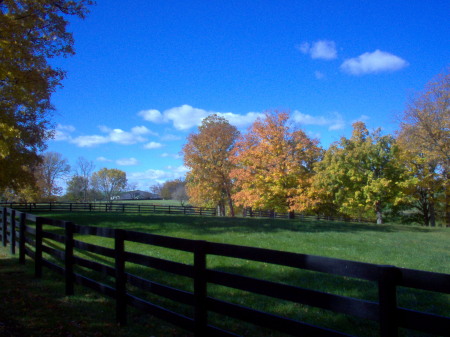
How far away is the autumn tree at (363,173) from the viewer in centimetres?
3572

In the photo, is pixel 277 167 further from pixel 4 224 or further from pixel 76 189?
pixel 76 189

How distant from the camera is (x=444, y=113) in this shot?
2830 centimetres

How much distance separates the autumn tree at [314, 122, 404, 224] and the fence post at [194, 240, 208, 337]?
104 ft

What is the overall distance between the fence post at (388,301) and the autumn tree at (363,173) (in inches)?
1294

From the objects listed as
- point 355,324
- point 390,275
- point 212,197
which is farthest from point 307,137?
point 390,275

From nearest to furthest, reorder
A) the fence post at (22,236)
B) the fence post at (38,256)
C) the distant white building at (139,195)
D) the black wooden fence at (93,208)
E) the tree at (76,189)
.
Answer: the fence post at (38,256) → the fence post at (22,236) → the black wooden fence at (93,208) → the tree at (76,189) → the distant white building at (139,195)

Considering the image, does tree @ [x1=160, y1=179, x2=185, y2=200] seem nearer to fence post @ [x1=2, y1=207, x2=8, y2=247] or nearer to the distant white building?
the distant white building

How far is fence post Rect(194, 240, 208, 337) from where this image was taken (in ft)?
14.4

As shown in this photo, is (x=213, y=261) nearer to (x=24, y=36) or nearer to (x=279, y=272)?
(x=279, y=272)

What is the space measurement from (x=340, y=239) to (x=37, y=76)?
13981 mm

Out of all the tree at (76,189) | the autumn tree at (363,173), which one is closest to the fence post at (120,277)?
the autumn tree at (363,173)

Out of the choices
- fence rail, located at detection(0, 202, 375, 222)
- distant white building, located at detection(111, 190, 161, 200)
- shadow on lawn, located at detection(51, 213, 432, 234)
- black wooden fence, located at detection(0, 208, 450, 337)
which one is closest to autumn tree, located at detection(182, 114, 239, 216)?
fence rail, located at detection(0, 202, 375, 222)

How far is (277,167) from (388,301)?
100ft

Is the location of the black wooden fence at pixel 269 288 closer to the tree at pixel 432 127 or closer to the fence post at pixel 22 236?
the fence post at pixel 22 236
